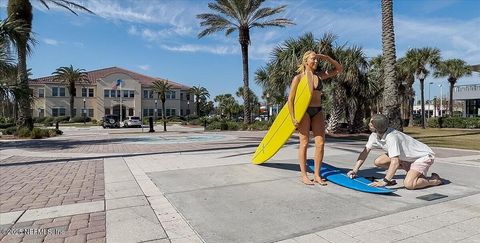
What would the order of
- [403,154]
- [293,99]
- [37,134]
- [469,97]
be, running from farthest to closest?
[469,97], [37,134], [293,99], [403,154]

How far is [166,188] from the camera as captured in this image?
6.10m

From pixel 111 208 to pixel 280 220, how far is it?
7.14 ft

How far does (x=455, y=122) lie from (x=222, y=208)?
129 ft

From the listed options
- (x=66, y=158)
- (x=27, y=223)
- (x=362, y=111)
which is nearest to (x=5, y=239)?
(x=27, y=223)

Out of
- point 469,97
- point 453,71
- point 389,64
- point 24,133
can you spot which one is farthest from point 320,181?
point 469,97

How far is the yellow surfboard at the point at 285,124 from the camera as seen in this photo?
6.11 m

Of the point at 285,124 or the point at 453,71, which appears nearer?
the point at 285,124

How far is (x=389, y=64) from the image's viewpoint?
14.3 meters

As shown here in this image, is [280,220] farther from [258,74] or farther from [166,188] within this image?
[258,74]

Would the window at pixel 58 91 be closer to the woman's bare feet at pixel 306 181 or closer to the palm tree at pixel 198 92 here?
the palm tree at pixel 198 92

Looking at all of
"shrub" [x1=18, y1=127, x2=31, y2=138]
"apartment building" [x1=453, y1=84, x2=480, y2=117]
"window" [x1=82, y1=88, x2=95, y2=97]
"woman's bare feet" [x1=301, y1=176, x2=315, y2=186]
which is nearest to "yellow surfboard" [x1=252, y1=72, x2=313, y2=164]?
"woman's bare feet" [x1=301, y1=176, x2=315, y2=186]

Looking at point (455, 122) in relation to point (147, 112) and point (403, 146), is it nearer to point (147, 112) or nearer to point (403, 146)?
point (403, 146)

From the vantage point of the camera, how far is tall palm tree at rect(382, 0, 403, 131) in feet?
46.8

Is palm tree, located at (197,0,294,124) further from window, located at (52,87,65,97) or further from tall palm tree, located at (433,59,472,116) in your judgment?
window, located at (52,87,65,97)
